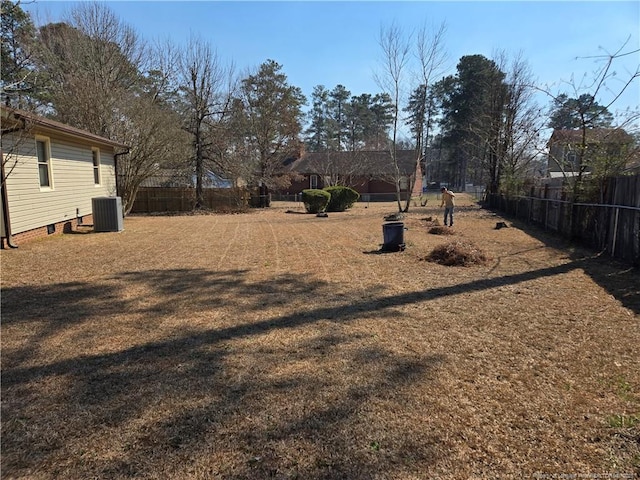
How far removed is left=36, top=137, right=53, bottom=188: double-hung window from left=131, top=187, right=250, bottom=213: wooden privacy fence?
40.9 ft

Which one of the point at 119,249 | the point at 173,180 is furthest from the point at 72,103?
the point at 119,249

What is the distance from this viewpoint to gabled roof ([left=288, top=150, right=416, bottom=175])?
3962cm

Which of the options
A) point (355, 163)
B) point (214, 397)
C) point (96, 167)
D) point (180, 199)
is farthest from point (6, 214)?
point (355, 163)

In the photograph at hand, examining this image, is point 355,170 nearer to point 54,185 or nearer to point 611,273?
point 54,185

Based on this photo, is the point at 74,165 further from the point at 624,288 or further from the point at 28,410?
the point at 624,288

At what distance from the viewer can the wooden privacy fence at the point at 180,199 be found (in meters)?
23.6

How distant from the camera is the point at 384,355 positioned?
362 cm

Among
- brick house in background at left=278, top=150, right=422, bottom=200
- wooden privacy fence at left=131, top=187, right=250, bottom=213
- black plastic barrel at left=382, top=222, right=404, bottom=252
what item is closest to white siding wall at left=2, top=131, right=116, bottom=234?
wooden privacy fence at left=131, top=187, right=250, bottom=213

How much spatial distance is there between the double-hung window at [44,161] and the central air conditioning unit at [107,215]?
1459 mm

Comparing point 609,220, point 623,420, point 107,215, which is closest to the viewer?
point 623,420

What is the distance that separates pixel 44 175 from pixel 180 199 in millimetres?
12822

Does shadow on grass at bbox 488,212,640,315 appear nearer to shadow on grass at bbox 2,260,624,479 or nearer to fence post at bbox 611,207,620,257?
fence post at bbox 611,207,620,257

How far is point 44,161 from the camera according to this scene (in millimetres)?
11062

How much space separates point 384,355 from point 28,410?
2740 millimetres
